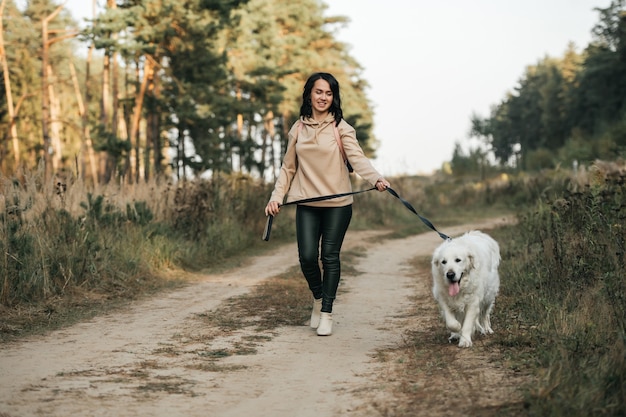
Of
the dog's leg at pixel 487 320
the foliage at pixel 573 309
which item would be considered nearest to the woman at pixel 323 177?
the dog's leg at pixel 487 320

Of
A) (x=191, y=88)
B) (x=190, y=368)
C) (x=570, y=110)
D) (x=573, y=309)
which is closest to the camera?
(x=190, y=368)

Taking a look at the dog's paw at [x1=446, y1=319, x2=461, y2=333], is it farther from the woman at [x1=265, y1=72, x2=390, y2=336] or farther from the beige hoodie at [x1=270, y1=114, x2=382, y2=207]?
the beige hoodie at [x1=270, y1=114, x2=382, y2=207]

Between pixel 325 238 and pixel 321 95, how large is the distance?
4.27 feet

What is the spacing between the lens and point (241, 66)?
34062 mm

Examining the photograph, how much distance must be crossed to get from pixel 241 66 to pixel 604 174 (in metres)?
25.1

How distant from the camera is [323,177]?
6352 millimetres

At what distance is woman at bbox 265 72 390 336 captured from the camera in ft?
20.8

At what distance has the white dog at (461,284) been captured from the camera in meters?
5.66

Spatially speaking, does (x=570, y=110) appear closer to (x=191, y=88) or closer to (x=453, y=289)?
(x=191, y=88)

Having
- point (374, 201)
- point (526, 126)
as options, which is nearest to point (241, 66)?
point (374, 201)

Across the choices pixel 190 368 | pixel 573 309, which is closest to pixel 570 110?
pixel 573 309

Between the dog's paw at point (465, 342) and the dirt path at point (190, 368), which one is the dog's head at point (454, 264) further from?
the dirt path at point (190, 368)

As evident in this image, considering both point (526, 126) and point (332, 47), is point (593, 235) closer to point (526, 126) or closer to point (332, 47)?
point (332, 47)

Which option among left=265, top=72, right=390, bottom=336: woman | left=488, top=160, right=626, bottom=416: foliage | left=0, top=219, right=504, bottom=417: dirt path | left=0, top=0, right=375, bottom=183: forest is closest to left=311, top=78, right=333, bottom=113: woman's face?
left=265, top=72, right=390, bottom=336: woman
